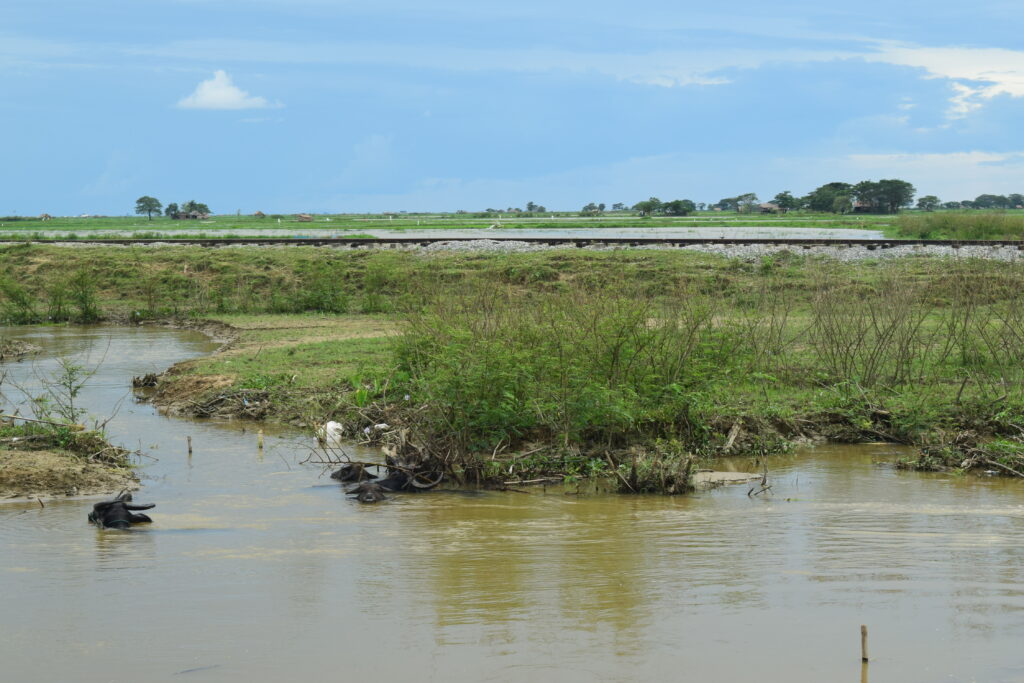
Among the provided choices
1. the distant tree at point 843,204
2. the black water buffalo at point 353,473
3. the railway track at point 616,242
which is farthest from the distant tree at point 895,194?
the black water buffalo at point 353,473

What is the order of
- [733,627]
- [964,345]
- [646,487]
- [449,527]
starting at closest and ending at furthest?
[733,627] → [449,527] → [646,487] → [964,345]

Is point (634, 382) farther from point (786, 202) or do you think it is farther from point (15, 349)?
point (786, 202)

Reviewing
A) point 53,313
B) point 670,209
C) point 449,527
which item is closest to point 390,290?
point 53,313

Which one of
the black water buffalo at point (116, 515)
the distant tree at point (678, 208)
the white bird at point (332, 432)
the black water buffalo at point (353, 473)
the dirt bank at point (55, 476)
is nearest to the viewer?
the black water buffalo at point (116, 515)

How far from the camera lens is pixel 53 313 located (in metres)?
35.4

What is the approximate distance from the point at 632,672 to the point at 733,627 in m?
1.15

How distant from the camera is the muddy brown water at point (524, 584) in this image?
7156 mm

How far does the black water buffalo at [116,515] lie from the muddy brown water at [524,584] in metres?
0.15

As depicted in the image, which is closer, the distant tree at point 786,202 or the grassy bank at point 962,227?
the grassy bank at point 962,227

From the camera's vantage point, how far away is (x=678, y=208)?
4663 inches

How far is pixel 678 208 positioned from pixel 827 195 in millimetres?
17206

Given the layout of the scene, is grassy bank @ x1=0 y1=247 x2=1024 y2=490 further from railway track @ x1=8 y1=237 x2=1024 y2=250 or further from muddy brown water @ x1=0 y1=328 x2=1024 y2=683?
railway track @ x1=8 y1=237 x2=1024 y2=250

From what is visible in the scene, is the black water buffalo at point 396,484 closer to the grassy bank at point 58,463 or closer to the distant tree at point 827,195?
the grassy bank at point 58,463

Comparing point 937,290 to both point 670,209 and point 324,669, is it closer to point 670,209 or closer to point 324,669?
point 324,669
